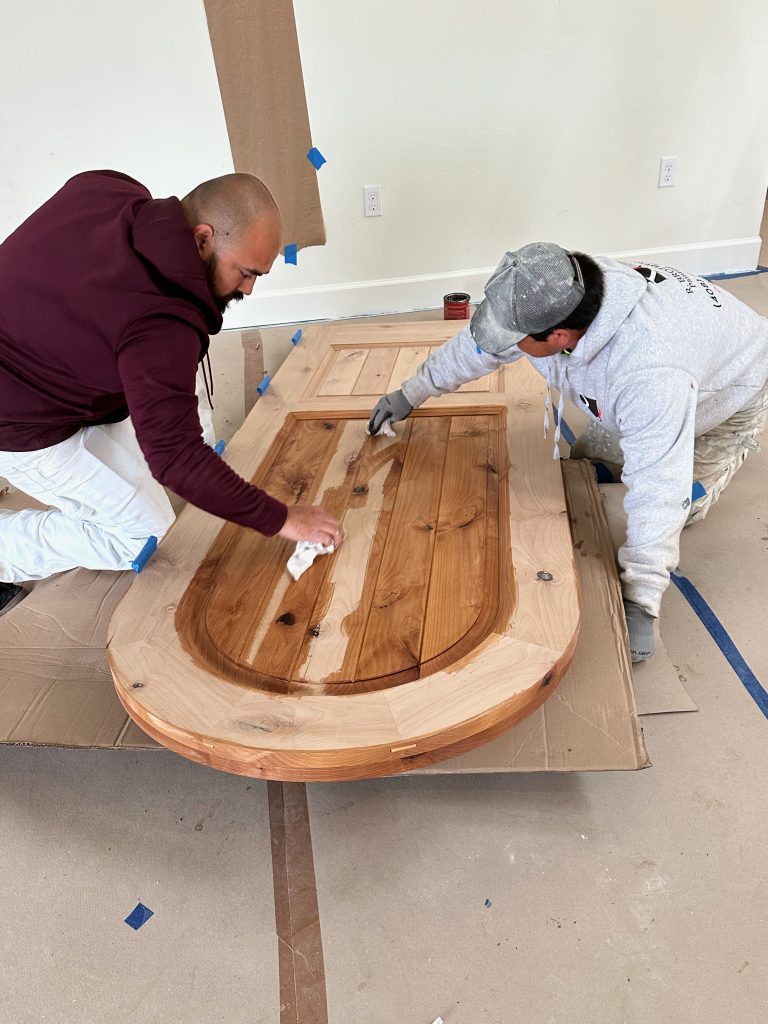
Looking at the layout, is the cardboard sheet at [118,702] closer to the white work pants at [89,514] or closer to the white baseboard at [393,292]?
the white work pants at [89,514]

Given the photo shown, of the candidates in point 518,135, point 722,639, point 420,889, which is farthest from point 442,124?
point 420,889

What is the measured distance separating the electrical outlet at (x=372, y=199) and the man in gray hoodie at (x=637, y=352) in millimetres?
2105

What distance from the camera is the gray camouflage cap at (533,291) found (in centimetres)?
155

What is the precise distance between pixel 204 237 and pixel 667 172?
307cm

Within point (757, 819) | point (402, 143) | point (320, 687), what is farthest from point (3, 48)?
point (757, 819)

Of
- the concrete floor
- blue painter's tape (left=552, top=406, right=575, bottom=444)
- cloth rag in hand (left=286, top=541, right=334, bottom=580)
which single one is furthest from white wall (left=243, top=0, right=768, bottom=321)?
the concrete floor

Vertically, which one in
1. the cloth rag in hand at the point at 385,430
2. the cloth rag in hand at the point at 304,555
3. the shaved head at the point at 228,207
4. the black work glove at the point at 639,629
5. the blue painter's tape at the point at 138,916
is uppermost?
the shaved head at the point at 228,207

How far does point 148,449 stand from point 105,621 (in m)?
0.71

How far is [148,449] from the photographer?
1.46 metres

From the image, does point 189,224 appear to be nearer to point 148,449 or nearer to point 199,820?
point 148,449

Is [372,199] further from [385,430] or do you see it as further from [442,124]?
[385,430]

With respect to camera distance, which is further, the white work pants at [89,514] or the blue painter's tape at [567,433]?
the blue painter's tape at [567,433]

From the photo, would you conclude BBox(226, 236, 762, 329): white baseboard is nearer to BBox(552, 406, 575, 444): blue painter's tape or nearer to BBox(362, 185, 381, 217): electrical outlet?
BBox(362, 185, 381, 217): electrical outlet

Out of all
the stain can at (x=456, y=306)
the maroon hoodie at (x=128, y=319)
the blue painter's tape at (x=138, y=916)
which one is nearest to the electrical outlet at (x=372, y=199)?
the stain can at (x=456, y=306)
